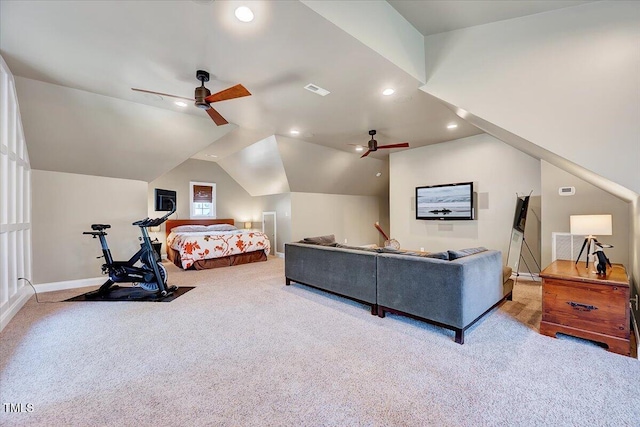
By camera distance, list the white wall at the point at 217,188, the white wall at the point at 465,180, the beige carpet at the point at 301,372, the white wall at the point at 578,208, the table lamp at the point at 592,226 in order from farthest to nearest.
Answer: the white wall at the point at 217,188, the white wall at the point at 465,180, the white wall at the point at 578,208, the table lamp at the point at 592,226, the beige carpet at the point at 301,372

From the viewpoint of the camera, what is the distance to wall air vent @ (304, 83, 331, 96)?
10.4 feet

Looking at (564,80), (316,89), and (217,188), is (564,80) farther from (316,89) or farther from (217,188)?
(217,188)

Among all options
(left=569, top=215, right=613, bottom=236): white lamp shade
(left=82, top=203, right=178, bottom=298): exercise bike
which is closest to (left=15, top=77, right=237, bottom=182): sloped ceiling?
(left=82, top=203, right=178, bottom=298): exercise bike

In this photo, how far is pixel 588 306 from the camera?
2326mm

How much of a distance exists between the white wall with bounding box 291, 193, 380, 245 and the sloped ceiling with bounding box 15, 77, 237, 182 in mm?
3286

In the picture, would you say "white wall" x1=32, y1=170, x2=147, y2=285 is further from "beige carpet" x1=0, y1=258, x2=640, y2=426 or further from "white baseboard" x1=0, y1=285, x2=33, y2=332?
"beige carpet" x1=0, y1=258, x2=640, y2=426

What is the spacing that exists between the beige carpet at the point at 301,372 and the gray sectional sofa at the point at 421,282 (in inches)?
8.3

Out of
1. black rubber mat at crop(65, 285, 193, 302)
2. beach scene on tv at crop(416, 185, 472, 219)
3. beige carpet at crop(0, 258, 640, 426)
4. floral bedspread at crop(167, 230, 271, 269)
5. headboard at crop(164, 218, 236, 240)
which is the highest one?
beach scene on tv at crop(416, 185, 472, 219)

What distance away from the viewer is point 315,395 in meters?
1.72

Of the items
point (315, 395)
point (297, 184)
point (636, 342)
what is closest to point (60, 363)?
point (315, 395)

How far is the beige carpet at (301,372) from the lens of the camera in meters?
1.56

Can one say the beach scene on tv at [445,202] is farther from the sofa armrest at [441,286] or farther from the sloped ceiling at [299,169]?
the sofa armrest at [441,286]

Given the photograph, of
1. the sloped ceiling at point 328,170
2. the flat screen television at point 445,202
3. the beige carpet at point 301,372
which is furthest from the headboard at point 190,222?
the flat screen television at point 445,202

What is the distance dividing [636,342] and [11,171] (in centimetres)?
688
